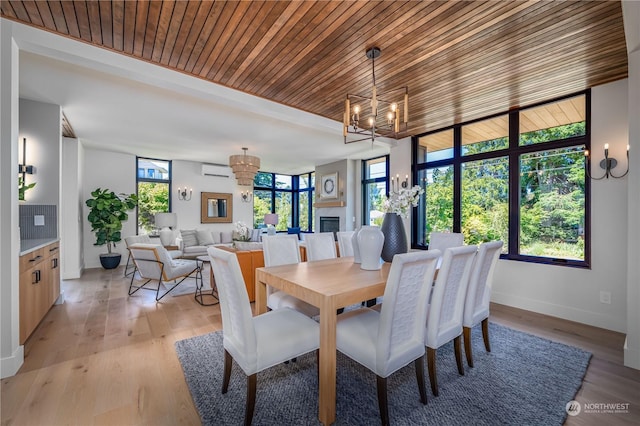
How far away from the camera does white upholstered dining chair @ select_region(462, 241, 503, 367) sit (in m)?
2.10

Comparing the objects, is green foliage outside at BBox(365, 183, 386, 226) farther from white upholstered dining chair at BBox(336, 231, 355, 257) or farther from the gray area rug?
the gray area rug

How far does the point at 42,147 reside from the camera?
11.5ft

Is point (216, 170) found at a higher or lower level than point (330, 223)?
higher

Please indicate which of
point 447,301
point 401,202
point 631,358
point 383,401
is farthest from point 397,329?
point 631,358

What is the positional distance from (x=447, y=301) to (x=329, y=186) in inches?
235

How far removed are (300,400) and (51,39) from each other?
331cm

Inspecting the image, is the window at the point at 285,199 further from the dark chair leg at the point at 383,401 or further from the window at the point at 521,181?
the dark chair leg at the point at 383,401

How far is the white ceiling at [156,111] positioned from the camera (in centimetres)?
245

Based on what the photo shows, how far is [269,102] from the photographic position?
3.45 metres

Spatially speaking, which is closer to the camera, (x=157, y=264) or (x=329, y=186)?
(x=157, y=264)

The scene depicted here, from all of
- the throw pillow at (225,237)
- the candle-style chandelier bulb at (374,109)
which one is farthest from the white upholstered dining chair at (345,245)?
the throw pillow at (225,237)

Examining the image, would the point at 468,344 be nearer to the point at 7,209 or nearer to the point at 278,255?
the point at 278,255

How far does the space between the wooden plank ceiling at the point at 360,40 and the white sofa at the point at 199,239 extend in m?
4.41

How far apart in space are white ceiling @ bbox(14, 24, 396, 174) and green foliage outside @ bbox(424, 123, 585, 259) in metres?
1.78
